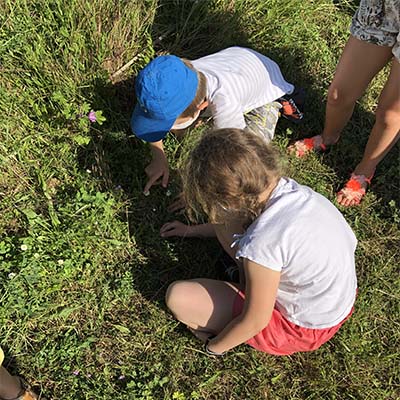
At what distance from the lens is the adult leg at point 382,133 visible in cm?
242

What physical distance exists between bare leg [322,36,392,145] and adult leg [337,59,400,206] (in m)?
0.10

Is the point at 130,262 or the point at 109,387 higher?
the point at 130,262

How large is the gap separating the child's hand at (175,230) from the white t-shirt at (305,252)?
28.3 inches

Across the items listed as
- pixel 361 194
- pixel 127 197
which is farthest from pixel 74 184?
pixel 361 194

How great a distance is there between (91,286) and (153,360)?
0.46 m

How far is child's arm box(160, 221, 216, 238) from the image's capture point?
2582 millimetres

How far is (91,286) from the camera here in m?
2.47

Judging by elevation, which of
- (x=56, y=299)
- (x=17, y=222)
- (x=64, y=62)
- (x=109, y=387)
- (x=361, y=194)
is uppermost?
(x=64, y=62)

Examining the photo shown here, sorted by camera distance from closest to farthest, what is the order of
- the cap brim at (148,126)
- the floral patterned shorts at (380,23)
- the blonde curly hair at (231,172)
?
the blonde curly hair at (231,172) < the floral patterned shorts at (380,23) < the cap brim at (148,126)

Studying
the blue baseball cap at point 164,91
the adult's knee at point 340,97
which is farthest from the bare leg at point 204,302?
the adult's knee at point 340,97

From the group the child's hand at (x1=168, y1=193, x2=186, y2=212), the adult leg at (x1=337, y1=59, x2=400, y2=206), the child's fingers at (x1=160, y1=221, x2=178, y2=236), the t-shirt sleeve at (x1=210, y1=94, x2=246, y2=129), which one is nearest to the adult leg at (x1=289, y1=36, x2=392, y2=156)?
the adult leg at (x1=337, y1=59, x2=400, y2=206)

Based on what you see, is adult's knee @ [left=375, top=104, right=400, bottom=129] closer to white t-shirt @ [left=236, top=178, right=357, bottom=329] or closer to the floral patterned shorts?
the floral patterned shorts

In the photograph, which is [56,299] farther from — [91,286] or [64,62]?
[64,62]

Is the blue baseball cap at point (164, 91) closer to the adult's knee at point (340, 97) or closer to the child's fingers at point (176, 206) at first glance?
the child's fingers at point (176, 206)
